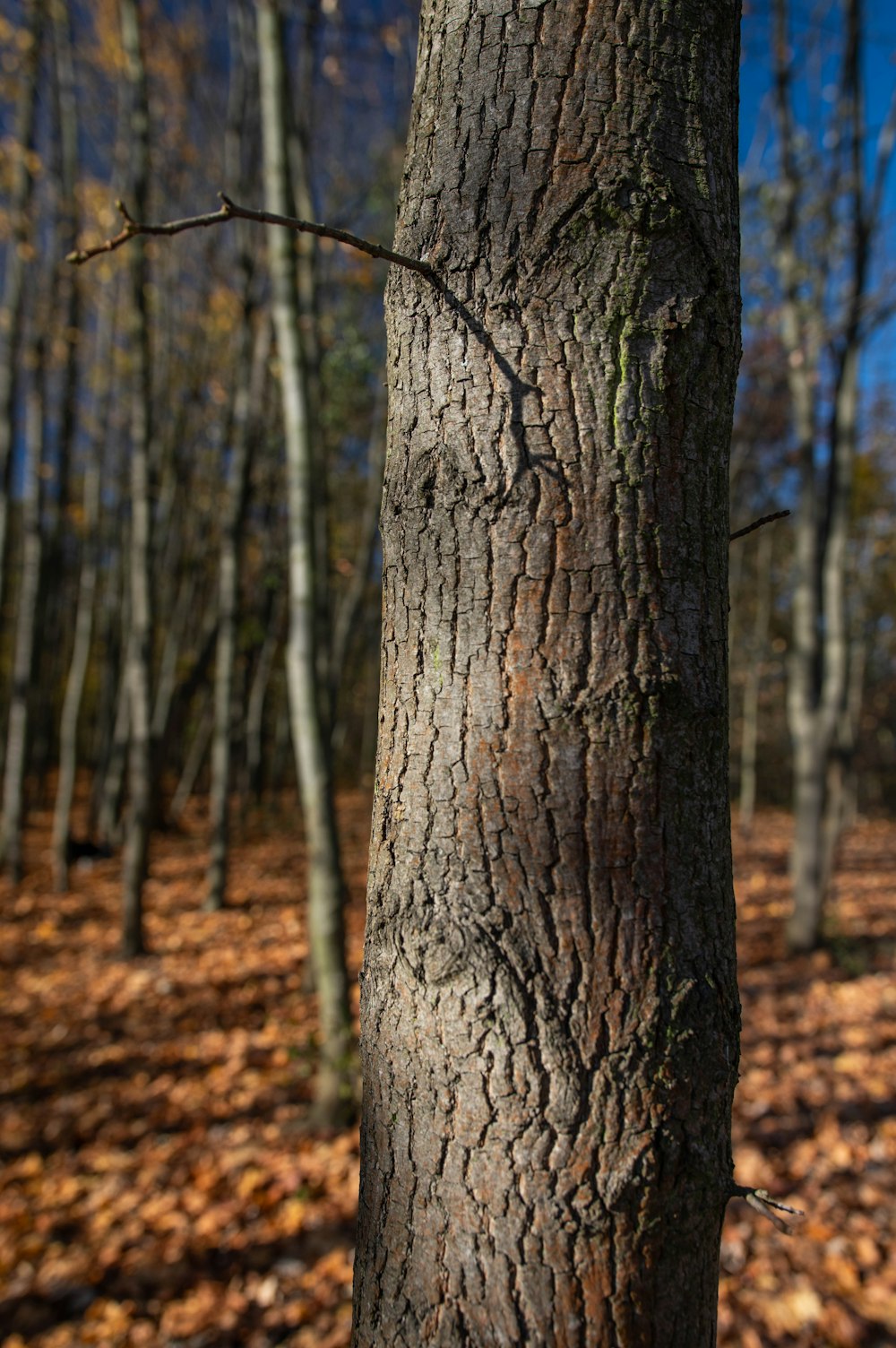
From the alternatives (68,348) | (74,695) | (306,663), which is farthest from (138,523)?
(74,695)

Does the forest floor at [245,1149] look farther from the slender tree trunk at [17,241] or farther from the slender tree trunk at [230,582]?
the slender tree trunk at [17,241]

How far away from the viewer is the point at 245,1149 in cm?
385

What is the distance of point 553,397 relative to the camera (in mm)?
999

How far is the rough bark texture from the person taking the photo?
0.96 m

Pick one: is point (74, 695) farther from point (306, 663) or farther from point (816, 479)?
point (816, 479)

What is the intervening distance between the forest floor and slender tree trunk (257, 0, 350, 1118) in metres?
0.64

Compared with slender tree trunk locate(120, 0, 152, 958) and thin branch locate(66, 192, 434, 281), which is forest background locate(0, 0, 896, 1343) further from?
thin branch locate(66, 192, 434, 281)

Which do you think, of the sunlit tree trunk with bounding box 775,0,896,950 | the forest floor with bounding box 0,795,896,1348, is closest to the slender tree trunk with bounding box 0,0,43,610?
the forest floor with bounding box 0,795,896,1348

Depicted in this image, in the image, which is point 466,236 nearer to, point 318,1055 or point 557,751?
point 557,751

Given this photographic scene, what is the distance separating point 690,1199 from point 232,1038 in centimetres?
470

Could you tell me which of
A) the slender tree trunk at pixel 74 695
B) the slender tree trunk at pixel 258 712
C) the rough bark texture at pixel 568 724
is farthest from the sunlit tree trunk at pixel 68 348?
the rough bark texture at pixel 568 724

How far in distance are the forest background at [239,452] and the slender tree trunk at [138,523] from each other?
0.03 meters

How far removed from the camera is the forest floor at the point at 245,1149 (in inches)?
112

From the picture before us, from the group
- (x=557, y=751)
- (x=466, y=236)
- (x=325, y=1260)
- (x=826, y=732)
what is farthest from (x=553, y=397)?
(x=826, y=732)
